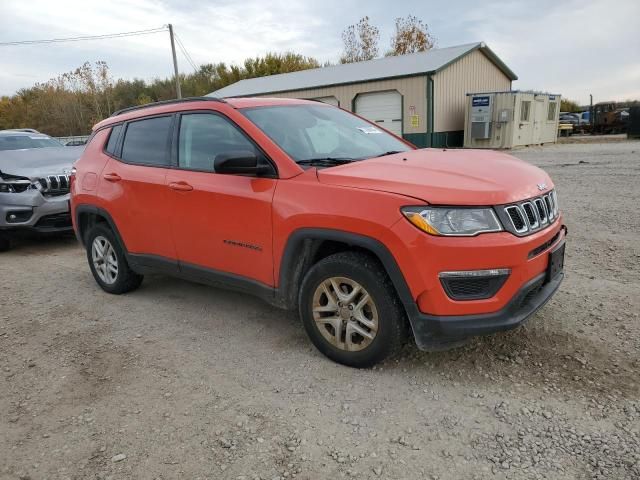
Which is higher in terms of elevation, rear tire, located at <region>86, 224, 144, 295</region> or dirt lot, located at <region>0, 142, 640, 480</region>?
rear tire, located at <region>86, 224, 144, 295</region>

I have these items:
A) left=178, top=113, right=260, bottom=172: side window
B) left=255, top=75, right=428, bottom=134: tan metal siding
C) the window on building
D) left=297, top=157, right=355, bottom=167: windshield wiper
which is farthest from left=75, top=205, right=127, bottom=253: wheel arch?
the window on building

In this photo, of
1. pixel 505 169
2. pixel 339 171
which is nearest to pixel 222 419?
pixel 339 171

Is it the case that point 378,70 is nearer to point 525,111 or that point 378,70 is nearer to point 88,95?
point 525,111

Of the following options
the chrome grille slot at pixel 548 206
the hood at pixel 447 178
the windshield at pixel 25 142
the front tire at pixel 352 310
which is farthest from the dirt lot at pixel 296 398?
the windshield at pixel 25 142

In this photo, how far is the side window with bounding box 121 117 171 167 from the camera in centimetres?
414

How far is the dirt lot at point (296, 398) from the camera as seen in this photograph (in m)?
2.38

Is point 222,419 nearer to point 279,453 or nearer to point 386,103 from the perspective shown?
Answer: point 279,453

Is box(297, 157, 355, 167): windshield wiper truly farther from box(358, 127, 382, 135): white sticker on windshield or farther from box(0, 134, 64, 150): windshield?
box(0, 134, 64, 150): windshield

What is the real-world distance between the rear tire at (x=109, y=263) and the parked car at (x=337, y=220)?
0.61 feet

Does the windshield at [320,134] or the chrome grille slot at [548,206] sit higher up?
the windshield at [320,134]

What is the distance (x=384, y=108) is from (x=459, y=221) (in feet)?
66.6

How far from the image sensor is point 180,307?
4527 millimetres

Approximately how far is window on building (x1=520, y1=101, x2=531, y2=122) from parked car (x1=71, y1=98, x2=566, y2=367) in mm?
19806

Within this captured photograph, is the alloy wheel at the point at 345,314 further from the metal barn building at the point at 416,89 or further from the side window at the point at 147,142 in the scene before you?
the metal barn building at the point at 416,89
